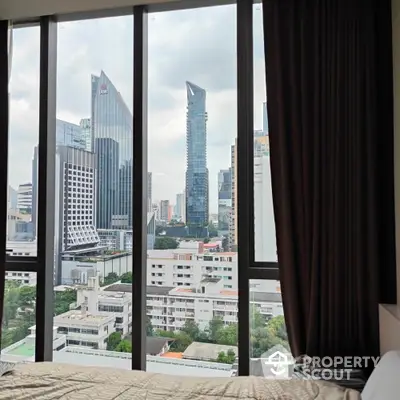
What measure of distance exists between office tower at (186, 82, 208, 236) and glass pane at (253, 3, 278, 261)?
1.15ft

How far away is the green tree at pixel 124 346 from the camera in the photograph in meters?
2.87

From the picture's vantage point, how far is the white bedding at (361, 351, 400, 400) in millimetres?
1458

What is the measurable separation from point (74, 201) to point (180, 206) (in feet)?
2.63

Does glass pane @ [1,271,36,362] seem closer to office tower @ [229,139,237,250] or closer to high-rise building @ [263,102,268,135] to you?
office tower @ [229,139,237,250]

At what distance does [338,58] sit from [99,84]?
1.63 metres

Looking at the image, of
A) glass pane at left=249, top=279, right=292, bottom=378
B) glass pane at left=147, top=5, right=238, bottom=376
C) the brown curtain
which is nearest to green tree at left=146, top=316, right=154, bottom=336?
glass pane at left=147, top=5, right=238, bottom=376

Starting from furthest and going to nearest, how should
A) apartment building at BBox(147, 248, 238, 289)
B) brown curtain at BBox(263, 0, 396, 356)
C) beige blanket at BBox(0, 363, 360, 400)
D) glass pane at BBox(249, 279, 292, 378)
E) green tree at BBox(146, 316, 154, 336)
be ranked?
green tree at BBox(146, 316, 154, 336), apartment building at BBox(147, 248, 238, 289), glass pane at BBox(249, 279, 292, 378), brown curtain at BBox(263, 0, 396, 356), beige blanket at BBox(0, 363, 360, 400)

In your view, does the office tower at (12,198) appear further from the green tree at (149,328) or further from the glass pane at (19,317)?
the green tree at (149,328)

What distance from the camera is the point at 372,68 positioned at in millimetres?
2395

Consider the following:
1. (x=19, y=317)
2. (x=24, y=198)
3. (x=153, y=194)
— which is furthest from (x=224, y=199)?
(x=19, y=317)

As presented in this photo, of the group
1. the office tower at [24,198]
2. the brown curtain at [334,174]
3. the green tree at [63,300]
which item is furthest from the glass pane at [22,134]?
the brown curtain at [334,174]

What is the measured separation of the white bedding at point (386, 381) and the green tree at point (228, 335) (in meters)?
1.08

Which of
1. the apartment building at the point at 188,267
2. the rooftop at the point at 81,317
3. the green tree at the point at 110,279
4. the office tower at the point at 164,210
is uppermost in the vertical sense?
the office tower at the point at 164,210

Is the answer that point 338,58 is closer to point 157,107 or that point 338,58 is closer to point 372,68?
point 372,68
